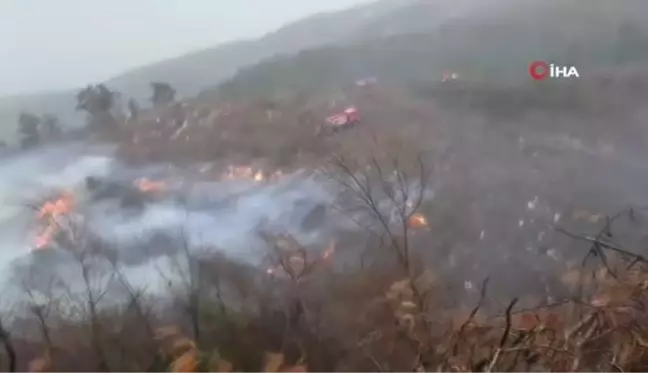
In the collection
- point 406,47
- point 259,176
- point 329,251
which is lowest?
point 329,251

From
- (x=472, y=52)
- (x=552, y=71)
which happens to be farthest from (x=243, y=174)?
(x=552, y=71)

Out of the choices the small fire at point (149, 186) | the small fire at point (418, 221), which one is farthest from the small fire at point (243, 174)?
the small fire at point (418, 221)

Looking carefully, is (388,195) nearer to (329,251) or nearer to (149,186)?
(329,251)

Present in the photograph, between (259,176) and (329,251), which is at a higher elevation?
(259,176)

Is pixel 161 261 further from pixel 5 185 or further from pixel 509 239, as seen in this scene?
pixel 509 239

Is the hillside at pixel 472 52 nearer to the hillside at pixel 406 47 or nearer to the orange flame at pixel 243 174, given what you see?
the hillside at pixel 406 47

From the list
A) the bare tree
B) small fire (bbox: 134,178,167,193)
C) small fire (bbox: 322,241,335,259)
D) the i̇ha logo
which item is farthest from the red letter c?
small fire (bbox: 134,178,167,193)

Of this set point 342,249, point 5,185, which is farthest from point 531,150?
point 5,185
